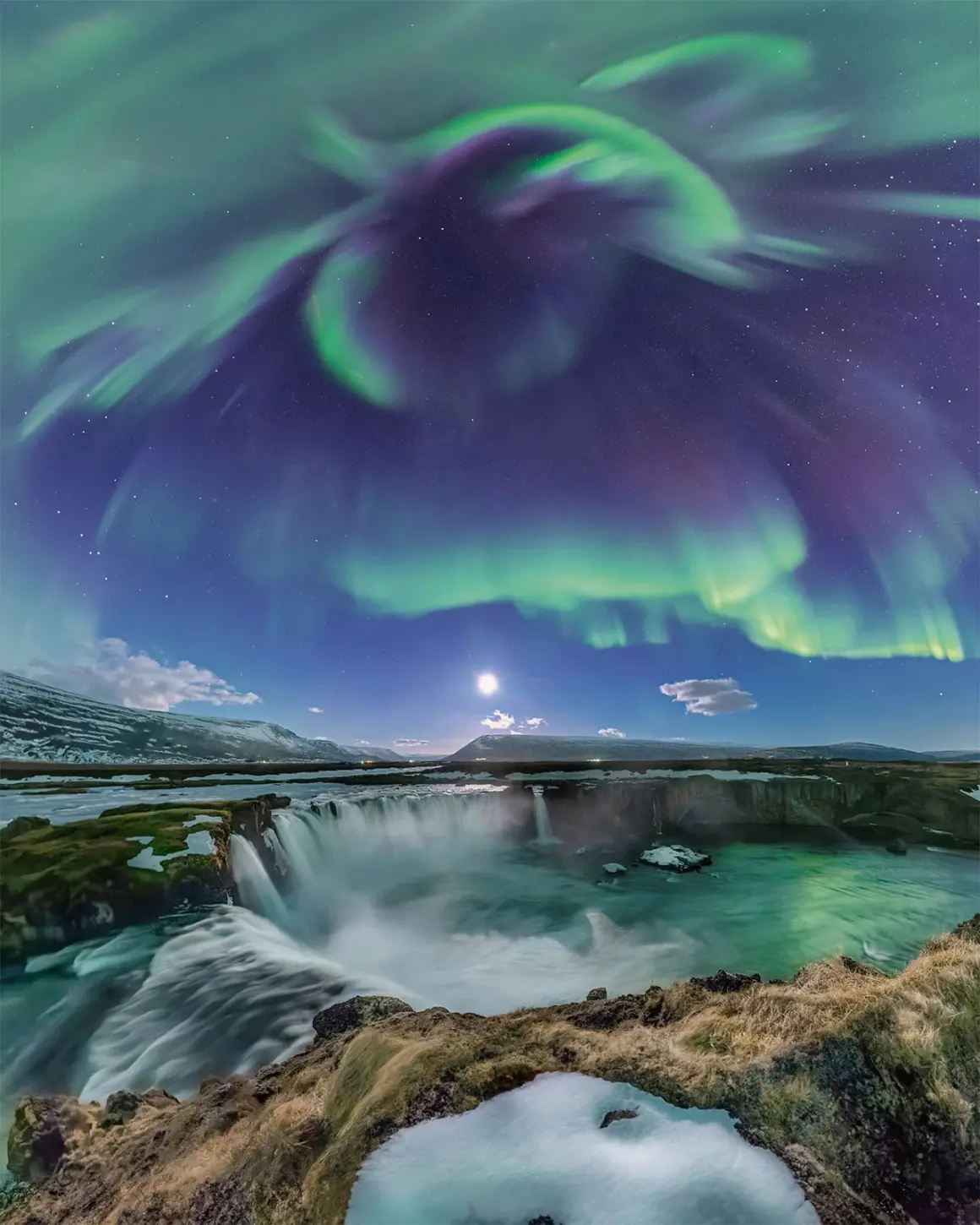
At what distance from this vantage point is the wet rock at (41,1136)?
8.34 m

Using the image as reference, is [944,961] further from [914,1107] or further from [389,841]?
[389,841]

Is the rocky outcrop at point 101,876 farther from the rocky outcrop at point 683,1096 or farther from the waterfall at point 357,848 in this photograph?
the rocky outcrop at point 683,1096

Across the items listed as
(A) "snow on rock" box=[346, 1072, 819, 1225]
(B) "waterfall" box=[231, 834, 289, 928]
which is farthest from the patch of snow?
(A) "snow on rock" box=[346, 1072, 819, 1225]

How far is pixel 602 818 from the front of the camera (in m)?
48.4

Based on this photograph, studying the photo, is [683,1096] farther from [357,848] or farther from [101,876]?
[357,848]

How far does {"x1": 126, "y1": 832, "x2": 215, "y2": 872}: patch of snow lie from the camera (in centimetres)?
2272

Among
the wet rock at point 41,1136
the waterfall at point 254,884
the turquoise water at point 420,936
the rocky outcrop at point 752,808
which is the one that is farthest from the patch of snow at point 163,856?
the rocky outcrop at point 752,808

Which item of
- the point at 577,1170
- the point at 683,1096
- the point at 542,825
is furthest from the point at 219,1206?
the point at 542,825

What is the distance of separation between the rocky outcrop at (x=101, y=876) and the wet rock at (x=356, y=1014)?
46.9 ft

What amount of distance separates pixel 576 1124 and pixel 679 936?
22416 millimetres

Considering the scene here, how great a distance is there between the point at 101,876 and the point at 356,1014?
17.3m

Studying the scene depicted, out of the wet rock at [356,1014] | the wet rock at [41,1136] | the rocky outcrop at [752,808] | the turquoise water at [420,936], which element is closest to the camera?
the wet rock at [41,1136]

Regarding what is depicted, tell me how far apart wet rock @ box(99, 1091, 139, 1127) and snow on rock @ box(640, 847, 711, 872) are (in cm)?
3297

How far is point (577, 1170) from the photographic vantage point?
14.3 ft
